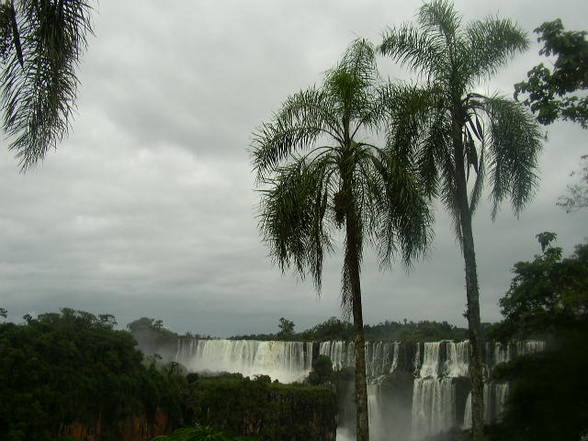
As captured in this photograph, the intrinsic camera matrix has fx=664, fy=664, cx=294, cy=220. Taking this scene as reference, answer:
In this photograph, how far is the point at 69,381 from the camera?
3422 cm

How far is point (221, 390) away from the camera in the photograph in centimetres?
3978

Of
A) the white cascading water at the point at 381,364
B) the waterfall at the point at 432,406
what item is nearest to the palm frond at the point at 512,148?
the white cascading water at the point at 381,364

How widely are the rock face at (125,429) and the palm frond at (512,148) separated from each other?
2720 centimetres

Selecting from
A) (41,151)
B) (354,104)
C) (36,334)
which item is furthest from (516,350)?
(41,151)

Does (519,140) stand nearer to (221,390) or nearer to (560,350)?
(560,350)

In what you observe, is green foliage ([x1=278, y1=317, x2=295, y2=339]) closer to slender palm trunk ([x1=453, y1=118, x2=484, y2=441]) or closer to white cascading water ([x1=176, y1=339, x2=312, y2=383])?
white cascading water ([x1=176, y1=339, x2=312, y2=383])

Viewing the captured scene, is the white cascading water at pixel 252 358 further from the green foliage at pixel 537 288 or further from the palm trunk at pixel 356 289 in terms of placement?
the palm trunk at pixel 356 289

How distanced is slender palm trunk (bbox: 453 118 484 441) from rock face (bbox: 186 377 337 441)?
985 inches

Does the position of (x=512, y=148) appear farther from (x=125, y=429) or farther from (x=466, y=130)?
(x=125, y=429)

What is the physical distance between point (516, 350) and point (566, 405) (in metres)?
32.5

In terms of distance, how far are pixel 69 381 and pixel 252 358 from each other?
31928mm

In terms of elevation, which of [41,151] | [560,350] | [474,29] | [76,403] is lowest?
[76,403]

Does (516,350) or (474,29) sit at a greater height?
(474,29)

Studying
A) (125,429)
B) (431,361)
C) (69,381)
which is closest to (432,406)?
(431,361)
